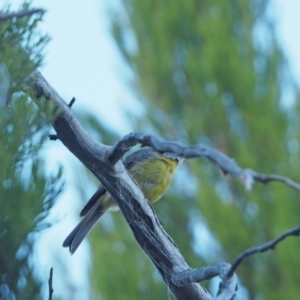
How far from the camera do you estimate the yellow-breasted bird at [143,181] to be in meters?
2.93

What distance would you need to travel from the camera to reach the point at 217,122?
5840 millimetres

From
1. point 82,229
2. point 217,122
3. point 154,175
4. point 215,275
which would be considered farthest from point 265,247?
point 217,122

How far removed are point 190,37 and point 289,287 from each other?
6.49 ft

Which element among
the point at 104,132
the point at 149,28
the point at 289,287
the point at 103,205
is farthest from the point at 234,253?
the point at 103,205

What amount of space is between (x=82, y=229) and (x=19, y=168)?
1593 millimetres

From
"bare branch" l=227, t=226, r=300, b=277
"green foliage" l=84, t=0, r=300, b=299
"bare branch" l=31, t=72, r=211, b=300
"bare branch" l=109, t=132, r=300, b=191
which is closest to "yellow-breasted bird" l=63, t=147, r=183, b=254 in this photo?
"bare branch" l=31, t=72, r=211, b=300

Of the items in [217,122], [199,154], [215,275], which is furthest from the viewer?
[217,122]

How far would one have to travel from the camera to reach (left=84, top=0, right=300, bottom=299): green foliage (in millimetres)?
5328

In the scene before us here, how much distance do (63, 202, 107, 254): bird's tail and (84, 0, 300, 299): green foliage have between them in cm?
221

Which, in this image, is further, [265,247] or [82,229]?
[82,229]

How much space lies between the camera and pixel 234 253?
5348mm

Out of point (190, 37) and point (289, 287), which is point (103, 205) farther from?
point (190, 37)

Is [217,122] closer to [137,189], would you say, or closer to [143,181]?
[143,181]

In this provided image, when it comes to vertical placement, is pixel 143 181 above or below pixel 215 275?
above
